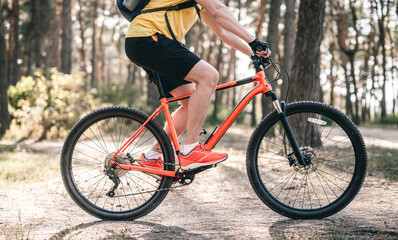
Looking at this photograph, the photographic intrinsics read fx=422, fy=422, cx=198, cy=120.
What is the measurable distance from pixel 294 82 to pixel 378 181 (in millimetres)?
2679

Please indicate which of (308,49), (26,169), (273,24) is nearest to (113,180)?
(26,169)

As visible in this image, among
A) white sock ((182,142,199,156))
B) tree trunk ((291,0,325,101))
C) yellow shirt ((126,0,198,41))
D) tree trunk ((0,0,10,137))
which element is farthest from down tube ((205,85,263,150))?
tree trunk ((0,0,10,137))

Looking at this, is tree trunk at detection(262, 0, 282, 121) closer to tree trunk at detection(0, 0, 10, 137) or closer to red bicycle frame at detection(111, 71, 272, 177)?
tree trunk at detection(0, 0, 10, 137)

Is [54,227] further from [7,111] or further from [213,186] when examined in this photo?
[7,111]

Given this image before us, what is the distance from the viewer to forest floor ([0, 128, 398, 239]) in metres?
3.13

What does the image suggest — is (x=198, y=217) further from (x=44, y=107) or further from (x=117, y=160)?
(x=44, y=107)

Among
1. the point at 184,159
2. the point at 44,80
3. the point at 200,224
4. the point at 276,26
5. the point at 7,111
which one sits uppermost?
the point at 276,26

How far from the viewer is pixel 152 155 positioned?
3.76 meters

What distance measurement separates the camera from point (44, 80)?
12734 mm

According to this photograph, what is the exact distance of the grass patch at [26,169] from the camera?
18.6 feet

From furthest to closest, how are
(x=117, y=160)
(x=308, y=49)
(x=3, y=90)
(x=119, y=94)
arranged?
(x=119, y=94) → (x=3, y=90) → (x=308, y=49) → (x=117, y=160)

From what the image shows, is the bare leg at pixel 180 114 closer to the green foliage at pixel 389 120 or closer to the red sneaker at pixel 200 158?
the red sneaker at pixel 200 158

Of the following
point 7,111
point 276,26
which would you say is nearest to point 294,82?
point 276,26

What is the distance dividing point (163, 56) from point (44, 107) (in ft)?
32.0
